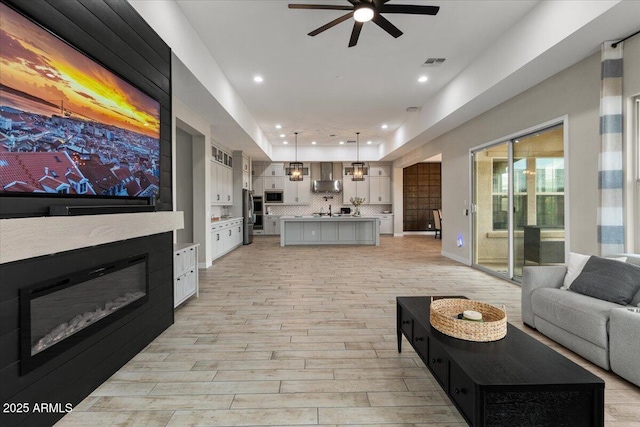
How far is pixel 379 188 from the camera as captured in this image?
12.8m

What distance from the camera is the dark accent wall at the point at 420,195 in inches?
517

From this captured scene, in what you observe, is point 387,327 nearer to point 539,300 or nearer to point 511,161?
point 539,300

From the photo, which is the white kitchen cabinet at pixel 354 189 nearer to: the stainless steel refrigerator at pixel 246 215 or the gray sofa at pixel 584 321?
the stainless steel refrigerator at pixel 246 215

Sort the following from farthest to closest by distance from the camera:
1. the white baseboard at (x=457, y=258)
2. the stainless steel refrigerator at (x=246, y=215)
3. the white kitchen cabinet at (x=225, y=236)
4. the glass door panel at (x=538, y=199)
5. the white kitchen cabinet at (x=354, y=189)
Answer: the white kitchen cabinet at (x=354, y=189) < the stainless steel refrigerator at (x=246, y=215) < the white kitchen cabinet at (x=225, y=236) < the white baseboard at (x=457, y=258) < the glass door panel at (x=538, y=199)

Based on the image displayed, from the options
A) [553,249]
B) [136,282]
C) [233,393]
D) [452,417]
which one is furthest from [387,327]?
[553,249]

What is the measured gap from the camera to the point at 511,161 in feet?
16.6

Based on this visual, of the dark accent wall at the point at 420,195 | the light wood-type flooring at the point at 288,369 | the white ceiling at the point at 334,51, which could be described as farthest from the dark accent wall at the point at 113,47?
the dark accent wall at the point at 420,195

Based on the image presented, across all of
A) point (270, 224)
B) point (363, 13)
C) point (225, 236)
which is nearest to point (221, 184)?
point (225, 236)

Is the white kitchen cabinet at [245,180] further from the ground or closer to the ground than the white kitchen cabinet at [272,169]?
closer to the ground

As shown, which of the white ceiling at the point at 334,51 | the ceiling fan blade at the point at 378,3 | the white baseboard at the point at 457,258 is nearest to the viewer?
the ceiling fan blade at the point at 378,3

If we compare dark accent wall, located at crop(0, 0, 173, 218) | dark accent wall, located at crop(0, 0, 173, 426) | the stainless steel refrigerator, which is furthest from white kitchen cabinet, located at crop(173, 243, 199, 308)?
the stainless steel refrigerator

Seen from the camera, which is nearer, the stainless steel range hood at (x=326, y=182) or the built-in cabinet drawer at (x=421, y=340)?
the built-in cabinet drawer at (x=421, y=340)

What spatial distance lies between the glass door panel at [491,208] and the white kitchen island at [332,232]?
143 inches

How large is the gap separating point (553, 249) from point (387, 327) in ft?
9.18
